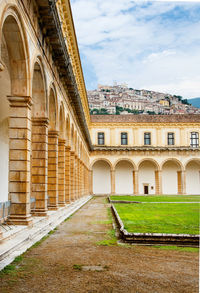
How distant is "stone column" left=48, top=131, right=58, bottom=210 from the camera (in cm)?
1435

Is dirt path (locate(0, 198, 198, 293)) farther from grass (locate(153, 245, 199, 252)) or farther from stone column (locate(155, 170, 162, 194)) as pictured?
stone column (locate(155, 170, 162, 194))

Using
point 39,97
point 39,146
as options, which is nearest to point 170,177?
point 39,146

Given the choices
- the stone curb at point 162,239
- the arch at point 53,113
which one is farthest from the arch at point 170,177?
the stone curb at point 162,239

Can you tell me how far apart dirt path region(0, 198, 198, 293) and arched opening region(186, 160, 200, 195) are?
40036mm

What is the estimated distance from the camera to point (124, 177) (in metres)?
46.4

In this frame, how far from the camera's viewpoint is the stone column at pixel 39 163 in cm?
1173

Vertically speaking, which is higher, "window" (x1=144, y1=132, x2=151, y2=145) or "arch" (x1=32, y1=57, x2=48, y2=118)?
"window" (x1=144, y1=132, x2=151, y2=145)

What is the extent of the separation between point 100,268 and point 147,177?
40.9 meters

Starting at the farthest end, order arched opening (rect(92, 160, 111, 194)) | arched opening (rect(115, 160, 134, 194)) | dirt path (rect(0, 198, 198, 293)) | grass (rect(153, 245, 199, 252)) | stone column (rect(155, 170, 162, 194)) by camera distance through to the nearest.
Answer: arched opening (rect(115, 160, 134, 194)), arched opening (rect(92, 160, 111, 194)), stone column (rect(155, 170, 162, 194)), grass (rect(153, 245, 199, 252)), dirt path (rect(0, 198, 198, 293))

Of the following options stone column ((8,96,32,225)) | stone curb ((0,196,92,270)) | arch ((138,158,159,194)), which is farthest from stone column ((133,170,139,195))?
stone column ((8,96,32,225))

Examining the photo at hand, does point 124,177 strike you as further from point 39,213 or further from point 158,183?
Result: point 39,213

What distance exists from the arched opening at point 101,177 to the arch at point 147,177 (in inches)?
178

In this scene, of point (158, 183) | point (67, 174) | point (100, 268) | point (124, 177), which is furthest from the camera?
point (124, 177)

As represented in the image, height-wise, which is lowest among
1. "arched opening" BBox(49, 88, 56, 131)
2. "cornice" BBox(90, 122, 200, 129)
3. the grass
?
the grass
